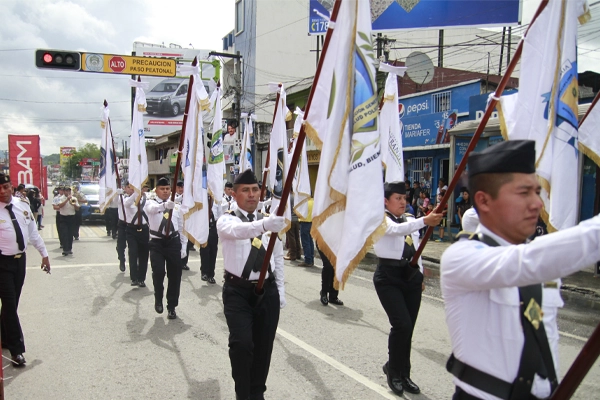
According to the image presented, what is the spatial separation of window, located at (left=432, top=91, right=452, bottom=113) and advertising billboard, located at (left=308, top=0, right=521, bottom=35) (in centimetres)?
469

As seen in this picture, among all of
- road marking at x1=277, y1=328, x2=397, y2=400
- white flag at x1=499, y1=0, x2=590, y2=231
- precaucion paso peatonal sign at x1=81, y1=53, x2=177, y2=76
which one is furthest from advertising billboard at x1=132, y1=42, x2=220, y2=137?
white flag at x1=499, y1=0, x2=590, y2=231

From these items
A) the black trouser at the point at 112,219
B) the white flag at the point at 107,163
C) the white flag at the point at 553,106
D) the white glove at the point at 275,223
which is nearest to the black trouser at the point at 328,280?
the white glove at the point at 275,223

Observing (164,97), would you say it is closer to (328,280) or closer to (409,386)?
(328,280)

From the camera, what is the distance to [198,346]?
5.93m

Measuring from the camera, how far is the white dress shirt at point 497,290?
65.9 inches

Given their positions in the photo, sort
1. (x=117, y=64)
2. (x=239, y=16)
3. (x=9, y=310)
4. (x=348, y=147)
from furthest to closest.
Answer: (x=239, y=16) < (x=117, y=64) < (x=9, y=310) < (x=348, y=147)

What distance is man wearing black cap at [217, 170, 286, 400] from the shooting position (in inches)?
154

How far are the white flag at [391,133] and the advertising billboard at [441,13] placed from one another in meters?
14.1

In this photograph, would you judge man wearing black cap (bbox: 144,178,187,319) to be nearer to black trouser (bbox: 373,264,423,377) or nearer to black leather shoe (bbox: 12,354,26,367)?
black leather shoe (bbox: 12,354,26,367)

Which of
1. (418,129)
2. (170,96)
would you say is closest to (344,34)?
(418,129)

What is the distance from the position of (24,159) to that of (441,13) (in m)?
18.9

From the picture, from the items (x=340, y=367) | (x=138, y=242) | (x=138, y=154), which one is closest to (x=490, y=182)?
(x=340, y=367)

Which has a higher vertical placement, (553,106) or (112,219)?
(553,106)

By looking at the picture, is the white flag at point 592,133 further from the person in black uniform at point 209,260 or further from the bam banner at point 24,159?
the bam banner at point 24,159
